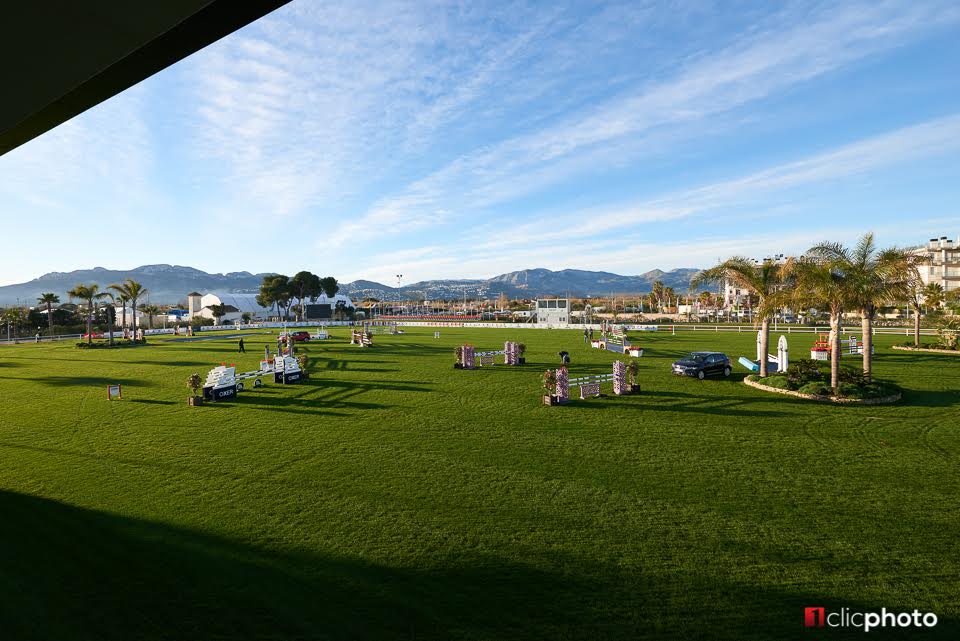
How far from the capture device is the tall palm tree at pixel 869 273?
1855 centimetres

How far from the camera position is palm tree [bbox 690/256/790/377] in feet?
71.7

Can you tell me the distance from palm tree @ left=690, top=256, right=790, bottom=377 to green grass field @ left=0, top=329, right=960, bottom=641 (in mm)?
6672

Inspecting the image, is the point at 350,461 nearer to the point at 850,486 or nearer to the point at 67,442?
the point at 67,442

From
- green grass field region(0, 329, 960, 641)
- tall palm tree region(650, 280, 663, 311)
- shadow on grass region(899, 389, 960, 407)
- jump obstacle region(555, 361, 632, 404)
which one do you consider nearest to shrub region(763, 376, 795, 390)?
green grass field region(0, 329, 960, 641)

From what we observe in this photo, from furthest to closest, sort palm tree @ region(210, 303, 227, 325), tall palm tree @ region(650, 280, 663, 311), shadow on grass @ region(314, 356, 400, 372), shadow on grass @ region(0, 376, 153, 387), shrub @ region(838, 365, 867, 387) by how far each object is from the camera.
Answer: tall palm tree @ region(650, 280, 663, 311), palm tree @ region(210, 303, 227, 325), shadow on grass @ region(314, 356, 400, 372), shadow on grass @ region(0, 376, 153, 387), shrub @ region(838, 365, 867, 387)

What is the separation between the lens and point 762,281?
75.4 ft

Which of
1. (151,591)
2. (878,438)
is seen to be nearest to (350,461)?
(151,591)

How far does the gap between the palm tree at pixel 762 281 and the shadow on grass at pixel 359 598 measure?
1839 centimetres

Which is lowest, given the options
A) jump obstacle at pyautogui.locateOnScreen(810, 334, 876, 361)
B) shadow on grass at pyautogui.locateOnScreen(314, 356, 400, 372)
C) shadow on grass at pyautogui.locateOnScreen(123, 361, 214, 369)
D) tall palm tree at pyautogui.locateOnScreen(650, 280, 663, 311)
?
shadow on grass at pyautogui.locateOnScreen(314, 356, 400, 372)

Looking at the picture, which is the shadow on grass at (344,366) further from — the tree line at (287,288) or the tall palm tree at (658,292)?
the tall palm tree at (658,292)

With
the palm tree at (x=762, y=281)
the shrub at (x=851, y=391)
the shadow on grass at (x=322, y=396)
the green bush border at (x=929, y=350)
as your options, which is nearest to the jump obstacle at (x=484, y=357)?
the shadow on grass at (x=322, y=396)

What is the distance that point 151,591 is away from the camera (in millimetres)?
6289

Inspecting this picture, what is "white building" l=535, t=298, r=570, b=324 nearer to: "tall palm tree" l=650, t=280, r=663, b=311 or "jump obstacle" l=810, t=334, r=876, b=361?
"jump obstacle" l=810, t=334, r=876, b=361

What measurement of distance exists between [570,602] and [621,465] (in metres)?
5.17
